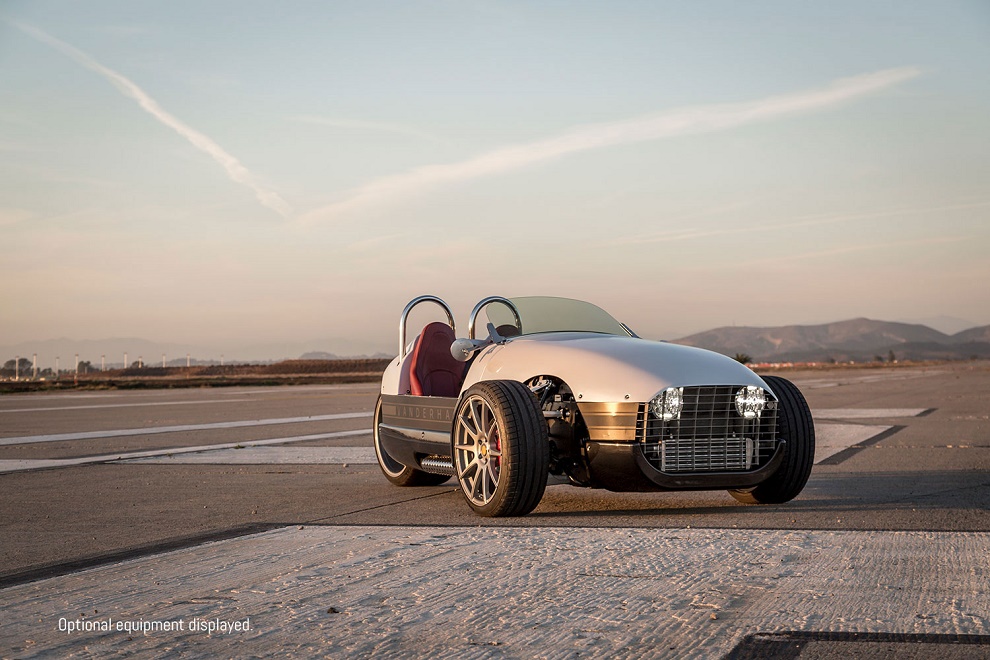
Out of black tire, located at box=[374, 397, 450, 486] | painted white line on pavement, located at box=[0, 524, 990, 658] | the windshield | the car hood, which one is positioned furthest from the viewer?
black tire, located at box=[374, 397, 450, 486]

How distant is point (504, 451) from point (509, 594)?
235 cm

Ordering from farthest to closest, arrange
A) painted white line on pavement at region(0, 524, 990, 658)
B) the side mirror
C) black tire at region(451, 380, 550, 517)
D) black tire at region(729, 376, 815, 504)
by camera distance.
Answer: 1. the side mirror
2. black tire at region(729, 376, 815, 504)
3. black tire at region(451, 380, 550, 517)
4. painted white line on pavement at region(0, 524, 990, 658)

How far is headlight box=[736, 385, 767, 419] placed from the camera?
23.9 ft

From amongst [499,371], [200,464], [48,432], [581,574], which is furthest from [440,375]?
[48,432]

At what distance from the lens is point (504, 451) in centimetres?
703

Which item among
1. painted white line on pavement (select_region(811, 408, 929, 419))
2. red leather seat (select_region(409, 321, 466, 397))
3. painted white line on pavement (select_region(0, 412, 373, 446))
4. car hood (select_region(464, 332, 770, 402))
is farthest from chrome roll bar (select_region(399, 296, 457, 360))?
painted white line on pavement (select_region(811, 408, 929, 419))

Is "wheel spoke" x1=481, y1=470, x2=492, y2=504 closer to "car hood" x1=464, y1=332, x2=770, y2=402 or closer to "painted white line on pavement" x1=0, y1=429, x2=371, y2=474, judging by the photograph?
"car hood" x1=464, y1=332, x2=770, y2=402

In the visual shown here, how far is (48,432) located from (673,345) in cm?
1270

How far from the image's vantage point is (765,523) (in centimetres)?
696

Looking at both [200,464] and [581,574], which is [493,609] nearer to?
[581,574]

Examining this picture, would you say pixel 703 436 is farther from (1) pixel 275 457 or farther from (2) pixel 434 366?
(1) pixel 275 457

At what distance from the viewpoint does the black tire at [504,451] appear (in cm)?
701

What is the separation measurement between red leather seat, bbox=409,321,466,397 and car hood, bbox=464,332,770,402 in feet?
4.00

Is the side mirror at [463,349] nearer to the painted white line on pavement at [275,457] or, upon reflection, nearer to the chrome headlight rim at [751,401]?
the chrome headlight rim at [751,401]
